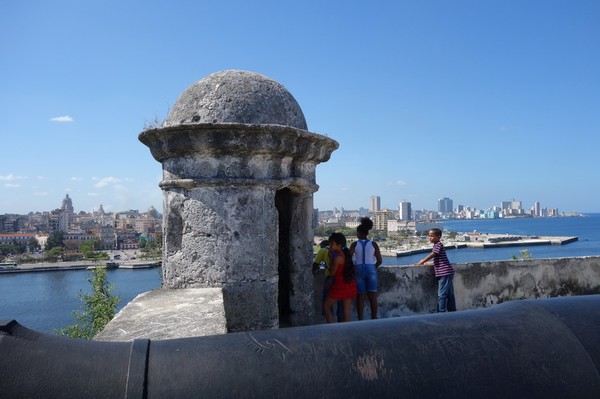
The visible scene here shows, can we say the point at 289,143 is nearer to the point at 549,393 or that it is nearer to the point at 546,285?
the point at 549,393

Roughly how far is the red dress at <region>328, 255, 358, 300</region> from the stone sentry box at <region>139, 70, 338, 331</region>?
723 mm

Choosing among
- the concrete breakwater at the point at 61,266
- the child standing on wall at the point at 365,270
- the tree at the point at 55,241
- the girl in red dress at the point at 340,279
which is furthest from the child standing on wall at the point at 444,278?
the tree at the point at 55,241

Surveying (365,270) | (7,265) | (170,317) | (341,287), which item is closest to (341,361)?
(170,317)

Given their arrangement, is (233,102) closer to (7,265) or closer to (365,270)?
(365,270)

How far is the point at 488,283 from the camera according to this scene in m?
5.15

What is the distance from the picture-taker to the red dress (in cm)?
412

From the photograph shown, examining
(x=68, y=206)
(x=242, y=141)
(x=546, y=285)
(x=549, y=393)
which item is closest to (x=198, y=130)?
(x=242, y=141)

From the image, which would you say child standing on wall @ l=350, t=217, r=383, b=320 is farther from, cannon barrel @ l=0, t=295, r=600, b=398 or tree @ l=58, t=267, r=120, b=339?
tree @ l=58, t=267, r=120, b=339

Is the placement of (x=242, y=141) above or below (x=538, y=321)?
above

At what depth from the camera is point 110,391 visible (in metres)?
0.95

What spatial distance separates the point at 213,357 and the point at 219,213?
7.94ft

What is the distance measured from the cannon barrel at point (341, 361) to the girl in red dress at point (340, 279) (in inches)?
112

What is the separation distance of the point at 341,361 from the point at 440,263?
3.76 metres

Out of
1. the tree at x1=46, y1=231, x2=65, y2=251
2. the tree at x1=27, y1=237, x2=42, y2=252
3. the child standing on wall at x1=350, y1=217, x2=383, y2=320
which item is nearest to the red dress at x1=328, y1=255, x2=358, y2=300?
the child standing on wall at x1=350, y1=217, x2=383, y2=320
